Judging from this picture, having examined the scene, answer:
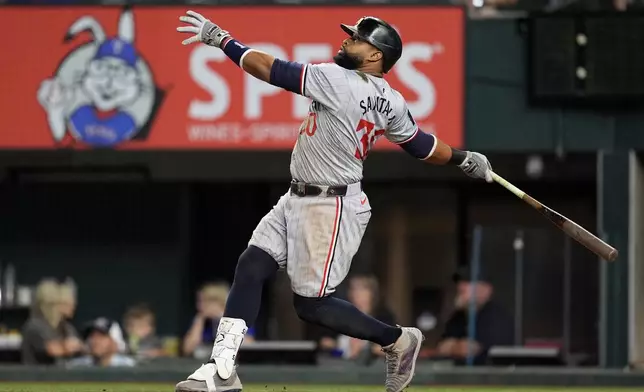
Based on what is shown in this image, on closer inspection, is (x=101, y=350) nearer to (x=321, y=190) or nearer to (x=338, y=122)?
(x=321, y=190)

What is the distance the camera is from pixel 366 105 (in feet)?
25.4

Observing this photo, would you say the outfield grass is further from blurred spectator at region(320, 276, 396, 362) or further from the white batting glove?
the white batting glove

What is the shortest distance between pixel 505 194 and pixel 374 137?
10.4m

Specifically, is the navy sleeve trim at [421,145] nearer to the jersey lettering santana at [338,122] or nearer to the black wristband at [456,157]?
the black wristband at [456,157]

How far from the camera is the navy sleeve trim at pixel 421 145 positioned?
27.2ft

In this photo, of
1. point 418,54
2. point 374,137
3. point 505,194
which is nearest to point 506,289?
point 505,194

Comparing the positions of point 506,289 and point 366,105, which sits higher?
point 366,105

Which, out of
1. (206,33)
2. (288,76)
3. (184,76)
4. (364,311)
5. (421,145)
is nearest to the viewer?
(288,76)

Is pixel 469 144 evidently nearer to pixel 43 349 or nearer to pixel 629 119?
pixel 629 119

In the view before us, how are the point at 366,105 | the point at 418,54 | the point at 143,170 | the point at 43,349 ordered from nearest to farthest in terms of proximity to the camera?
the point at 366,105 → the point at 43,349 → the point at 418,54 → the point at 143,170

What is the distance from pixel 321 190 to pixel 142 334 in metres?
8.72

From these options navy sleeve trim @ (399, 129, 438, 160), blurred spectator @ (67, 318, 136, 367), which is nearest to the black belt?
navy sleeve trim @ (399, 129, 438, 160)

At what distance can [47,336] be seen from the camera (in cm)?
1492

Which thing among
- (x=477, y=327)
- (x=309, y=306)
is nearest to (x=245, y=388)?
(x=309, y=306)
